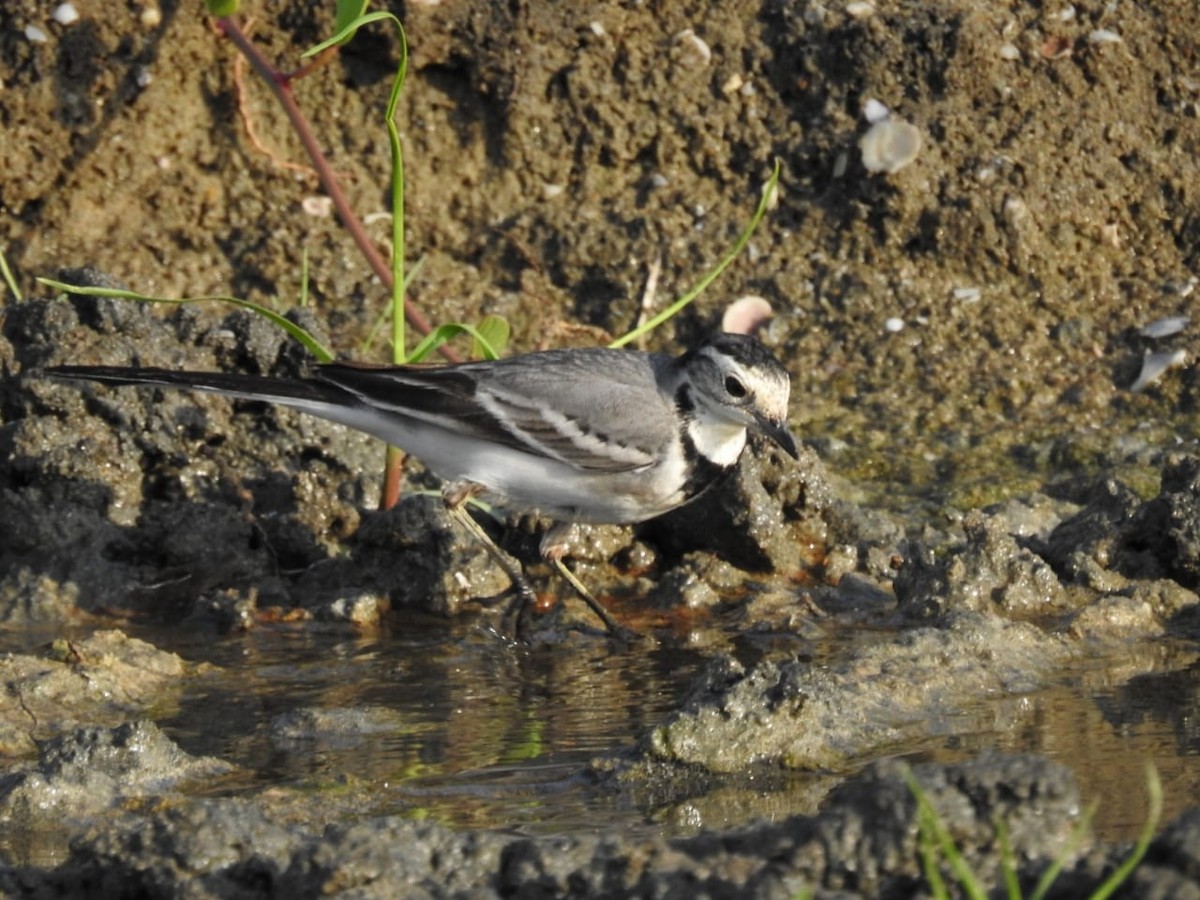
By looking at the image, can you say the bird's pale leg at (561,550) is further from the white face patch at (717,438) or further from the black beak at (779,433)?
the black beak at (779,433)

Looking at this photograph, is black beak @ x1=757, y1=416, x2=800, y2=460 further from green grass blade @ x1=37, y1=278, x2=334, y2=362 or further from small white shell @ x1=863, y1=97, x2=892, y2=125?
small white shell @ x1=863, y1=97, x2=892, y2=125

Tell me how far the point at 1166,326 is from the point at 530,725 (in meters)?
4.31

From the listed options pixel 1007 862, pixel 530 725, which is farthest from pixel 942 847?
pixel 530 725

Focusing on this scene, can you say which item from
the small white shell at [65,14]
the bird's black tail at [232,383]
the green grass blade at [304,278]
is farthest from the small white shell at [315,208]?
the bird's black tail at [232,383]

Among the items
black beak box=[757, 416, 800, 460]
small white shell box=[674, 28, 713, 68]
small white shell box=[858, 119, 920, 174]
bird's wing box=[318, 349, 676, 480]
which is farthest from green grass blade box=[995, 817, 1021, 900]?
small white shell box=[674, 28, 713, 68]

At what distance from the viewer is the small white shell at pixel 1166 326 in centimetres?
862

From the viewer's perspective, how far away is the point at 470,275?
9.27 m

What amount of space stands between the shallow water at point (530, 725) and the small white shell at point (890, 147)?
123 inches

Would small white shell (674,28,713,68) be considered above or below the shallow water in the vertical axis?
above

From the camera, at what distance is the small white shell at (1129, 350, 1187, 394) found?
8492 millimetres

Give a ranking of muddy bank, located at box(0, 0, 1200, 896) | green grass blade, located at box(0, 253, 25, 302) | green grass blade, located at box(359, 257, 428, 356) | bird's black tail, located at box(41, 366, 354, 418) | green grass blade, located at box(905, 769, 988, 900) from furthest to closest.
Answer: green grass blade, located at box(0, 253, 25, 302), green grass blade, located at box(359, 257, 428, 356), bird's black tail, located at box(41, 366, 354, 418), muddy bank, located at box(0, 0, 1200, 896), green grass blade, located at box(905, 769, 988, 900)

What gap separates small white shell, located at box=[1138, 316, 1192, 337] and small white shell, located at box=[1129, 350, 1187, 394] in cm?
12

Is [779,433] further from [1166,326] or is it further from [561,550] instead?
[1166,326]

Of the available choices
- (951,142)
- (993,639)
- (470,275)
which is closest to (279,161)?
(470,275)
